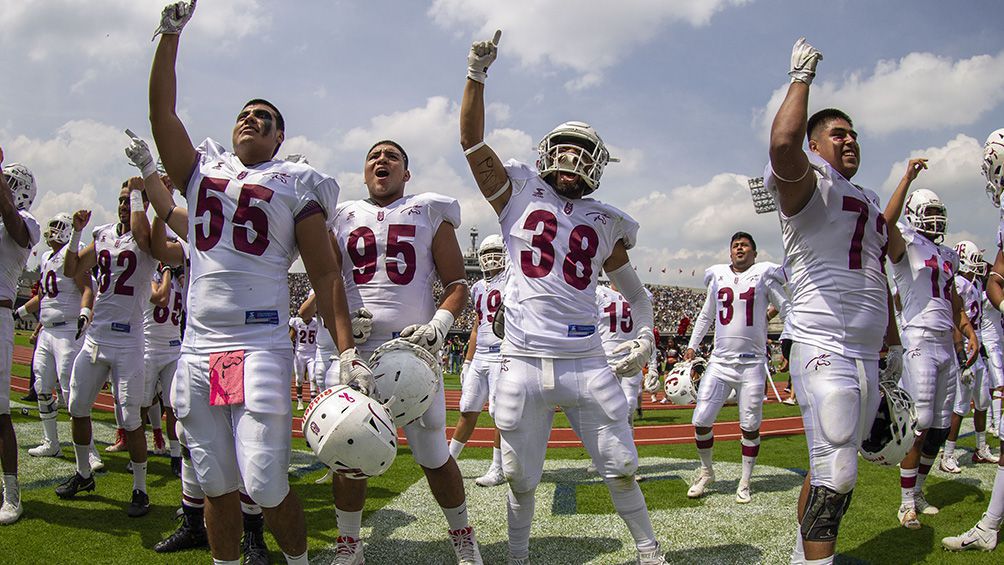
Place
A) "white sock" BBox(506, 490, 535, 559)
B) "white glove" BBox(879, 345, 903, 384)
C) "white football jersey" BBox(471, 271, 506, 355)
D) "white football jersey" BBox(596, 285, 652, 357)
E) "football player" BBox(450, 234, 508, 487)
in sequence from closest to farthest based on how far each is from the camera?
"white sock" BBox(506, 490, 535, 559)
"white glove" BBox(879, 345, 903, 384)
"football player" BBox(450, 234, 508, 487)
"white football jersey" BBox(471, 271, 506, 355)
"white football jersey" BBox(596, 285, 652, 357)

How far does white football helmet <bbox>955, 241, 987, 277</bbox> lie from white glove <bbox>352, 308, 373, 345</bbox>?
28.9 ft

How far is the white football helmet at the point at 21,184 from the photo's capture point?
223 inches

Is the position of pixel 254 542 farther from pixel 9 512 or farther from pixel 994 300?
pixel 994 300

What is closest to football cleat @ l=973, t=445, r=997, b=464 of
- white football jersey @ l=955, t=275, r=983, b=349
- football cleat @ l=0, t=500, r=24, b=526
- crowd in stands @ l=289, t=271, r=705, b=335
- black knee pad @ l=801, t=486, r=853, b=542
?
white football jersey @ l=955, t=275, r=983, b=349

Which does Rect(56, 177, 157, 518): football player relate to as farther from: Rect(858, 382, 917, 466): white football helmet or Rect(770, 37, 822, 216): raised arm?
Rect(858, 382, 917, 466): white football helmet

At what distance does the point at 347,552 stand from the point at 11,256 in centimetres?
390

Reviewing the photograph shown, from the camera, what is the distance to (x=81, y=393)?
216 inches

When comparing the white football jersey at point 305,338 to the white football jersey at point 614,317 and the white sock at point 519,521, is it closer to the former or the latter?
the white football jersey at point 614,317

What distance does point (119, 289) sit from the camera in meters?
5.68

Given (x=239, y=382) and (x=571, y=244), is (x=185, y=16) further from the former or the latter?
(x=571, y=244)

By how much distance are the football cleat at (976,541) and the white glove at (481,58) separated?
15.0 feet

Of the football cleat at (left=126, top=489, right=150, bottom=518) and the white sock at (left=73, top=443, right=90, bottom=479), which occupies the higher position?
the white sock at (left=73, top=443, right=90, bottom=479)

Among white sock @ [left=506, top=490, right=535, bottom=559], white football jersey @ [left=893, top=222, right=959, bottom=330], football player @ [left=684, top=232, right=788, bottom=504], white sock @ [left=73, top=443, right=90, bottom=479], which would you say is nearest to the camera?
white sock @ [left=506, top=490, right=535, bottom=559]

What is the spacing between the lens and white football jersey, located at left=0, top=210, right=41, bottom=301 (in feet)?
17.1
